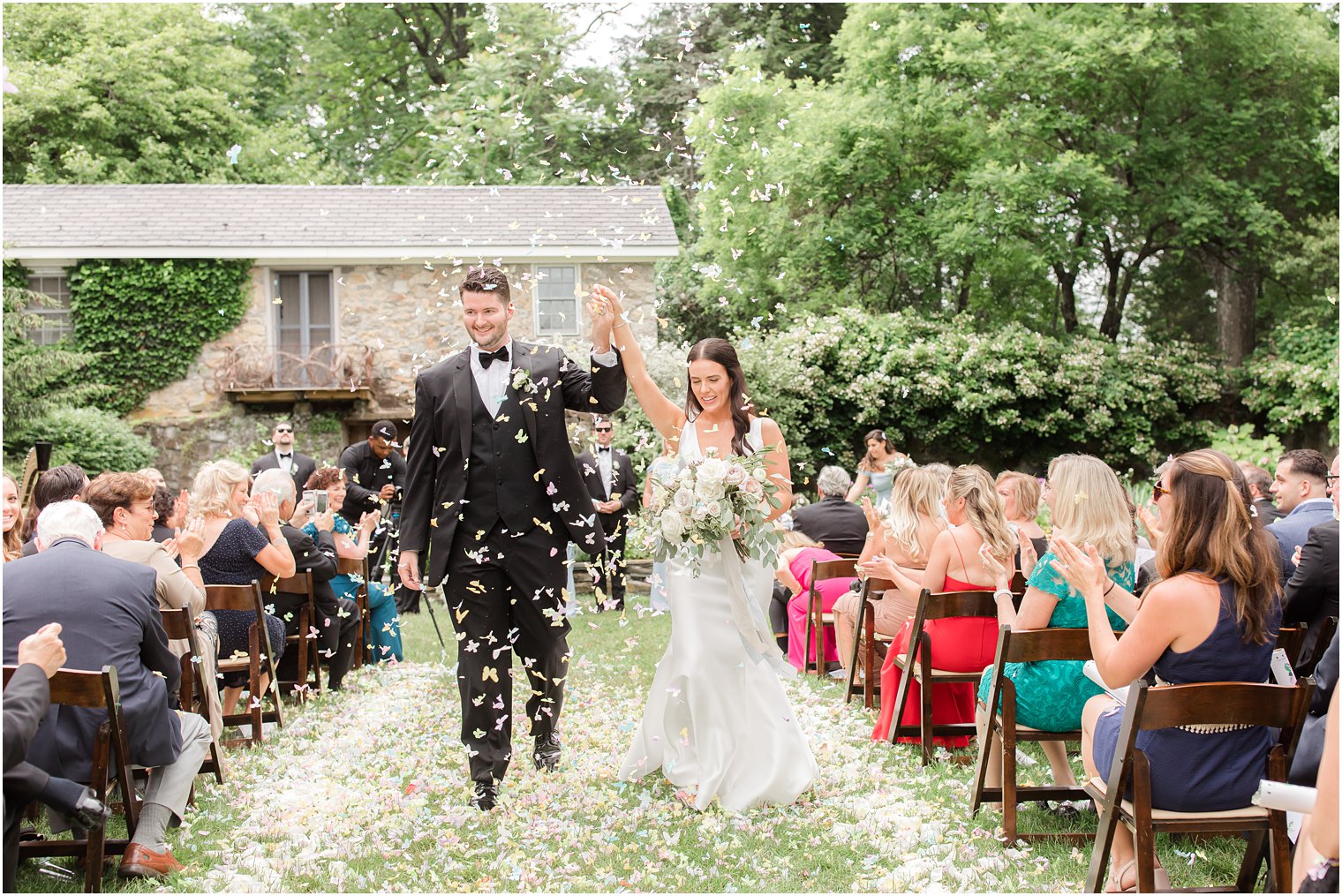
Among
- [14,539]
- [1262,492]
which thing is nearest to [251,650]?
[14,539]

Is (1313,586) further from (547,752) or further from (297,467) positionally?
(297,467)

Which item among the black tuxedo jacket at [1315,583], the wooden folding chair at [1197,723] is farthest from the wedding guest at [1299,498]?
the wooden folding chair at [1197,723]

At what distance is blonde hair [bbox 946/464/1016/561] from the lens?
5.66 m

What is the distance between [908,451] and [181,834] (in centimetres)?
1560

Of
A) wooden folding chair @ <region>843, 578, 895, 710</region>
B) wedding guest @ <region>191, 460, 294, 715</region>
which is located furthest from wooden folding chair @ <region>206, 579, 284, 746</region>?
wooden folding chair @ <region>843, 578, 895, 710</region>

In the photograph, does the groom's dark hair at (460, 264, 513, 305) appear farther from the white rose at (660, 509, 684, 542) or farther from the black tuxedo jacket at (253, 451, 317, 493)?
the black tuxedo jacket at (253, 451, 317, 493)

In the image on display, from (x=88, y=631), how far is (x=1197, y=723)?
365 centimetres

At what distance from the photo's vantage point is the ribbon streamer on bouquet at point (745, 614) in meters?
5.01

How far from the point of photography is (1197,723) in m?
3.30

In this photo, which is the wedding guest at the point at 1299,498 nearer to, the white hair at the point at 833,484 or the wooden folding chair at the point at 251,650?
the white hair at the point at 833,484

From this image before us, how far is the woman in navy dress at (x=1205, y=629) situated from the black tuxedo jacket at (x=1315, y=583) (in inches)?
58.7

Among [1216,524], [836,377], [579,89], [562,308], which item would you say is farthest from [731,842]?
[579,89]

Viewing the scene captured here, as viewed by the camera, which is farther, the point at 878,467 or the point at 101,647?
the point at 878,467

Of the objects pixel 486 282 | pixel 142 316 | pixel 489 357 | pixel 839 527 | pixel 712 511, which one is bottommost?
pixel 839 527
